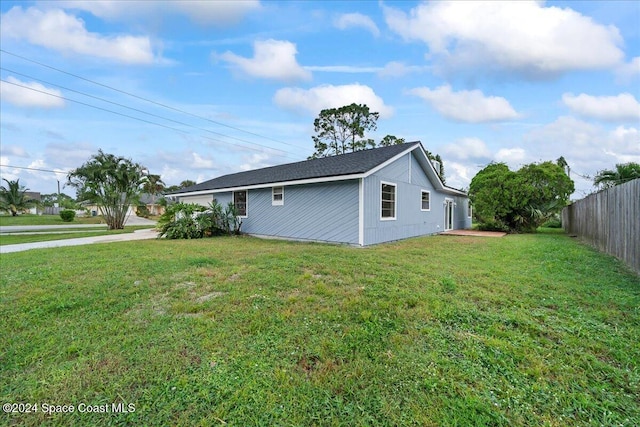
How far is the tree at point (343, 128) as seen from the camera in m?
28.2

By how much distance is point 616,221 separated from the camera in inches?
259

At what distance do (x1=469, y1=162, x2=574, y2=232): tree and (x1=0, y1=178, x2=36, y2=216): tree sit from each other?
45.2 metres

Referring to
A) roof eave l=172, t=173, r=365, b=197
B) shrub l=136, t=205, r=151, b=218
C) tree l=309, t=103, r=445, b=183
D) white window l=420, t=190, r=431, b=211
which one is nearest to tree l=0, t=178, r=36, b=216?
shrub l=136, t=205, r=151, b=218

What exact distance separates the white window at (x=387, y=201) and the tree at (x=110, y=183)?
16.6 metres

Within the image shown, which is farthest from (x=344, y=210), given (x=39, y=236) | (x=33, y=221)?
(x=33, y=221)

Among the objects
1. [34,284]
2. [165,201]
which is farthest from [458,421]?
[165,201]

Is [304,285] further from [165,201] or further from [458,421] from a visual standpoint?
[165,201]

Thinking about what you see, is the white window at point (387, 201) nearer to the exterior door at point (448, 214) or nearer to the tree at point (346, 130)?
the exterior door at point (448, 214)

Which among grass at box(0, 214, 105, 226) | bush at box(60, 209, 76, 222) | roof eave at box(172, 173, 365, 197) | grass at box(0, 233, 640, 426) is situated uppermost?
roof eave at box(172, 173, 365, 197)

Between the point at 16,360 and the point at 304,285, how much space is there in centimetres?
323

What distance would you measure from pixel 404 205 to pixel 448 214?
7.01 meters

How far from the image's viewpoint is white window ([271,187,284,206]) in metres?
11.4

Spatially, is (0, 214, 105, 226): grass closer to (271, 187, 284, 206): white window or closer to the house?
the house

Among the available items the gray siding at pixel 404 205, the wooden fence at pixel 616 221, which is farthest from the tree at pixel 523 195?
the wooden fence at pixel 616 221
